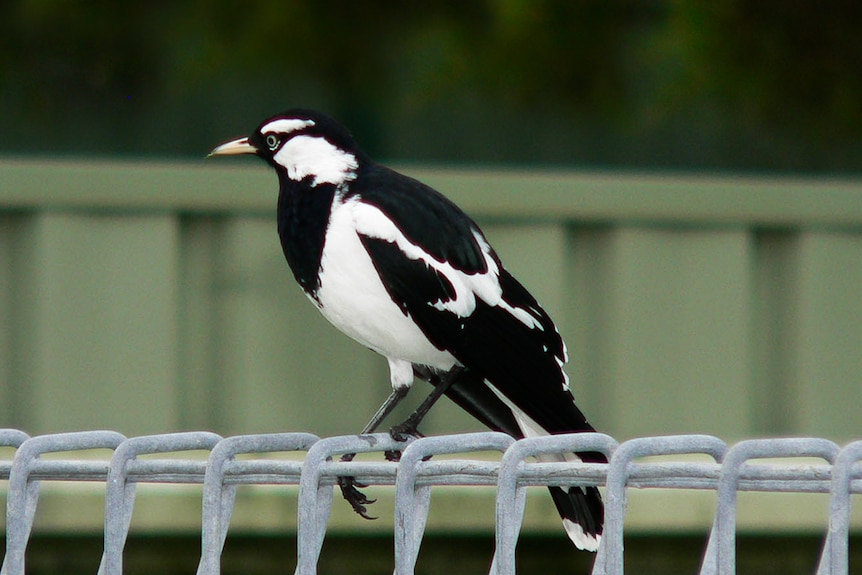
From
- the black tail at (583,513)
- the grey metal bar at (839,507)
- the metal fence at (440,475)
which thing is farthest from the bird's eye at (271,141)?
the grey metal bar at (839,507)

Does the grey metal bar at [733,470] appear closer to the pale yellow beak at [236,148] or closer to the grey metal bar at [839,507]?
the grey metal bar at [839,507]

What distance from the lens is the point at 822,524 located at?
357 cm

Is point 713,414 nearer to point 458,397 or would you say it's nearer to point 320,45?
point 458,397

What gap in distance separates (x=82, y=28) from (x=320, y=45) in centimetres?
85

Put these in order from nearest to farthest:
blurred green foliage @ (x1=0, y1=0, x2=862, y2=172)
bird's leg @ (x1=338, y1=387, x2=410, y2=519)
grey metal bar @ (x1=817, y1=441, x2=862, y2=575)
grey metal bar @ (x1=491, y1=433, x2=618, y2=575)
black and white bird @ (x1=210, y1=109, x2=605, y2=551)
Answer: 1. grey metal bar @ (x1=817, y1=441, x2=862, y2=575)
2. grey metal bar @ (x1=491, y1=433, x2=618, y2=575)
3. bird's leg @ (x1=338, y1=387, x2=410, y2=519)
4. black and white bird @ (x1=210, y1=109, x2=605, y2=551)
5. blurred green foliage @ (x1=0, y1=0, x2=862, y2=172)

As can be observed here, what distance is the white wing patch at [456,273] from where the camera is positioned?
2.21 m

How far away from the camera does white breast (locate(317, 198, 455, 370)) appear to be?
219cm

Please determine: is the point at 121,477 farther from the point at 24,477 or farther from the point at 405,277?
the point at 405,277

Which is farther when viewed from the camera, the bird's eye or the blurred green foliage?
the blurred green foliage

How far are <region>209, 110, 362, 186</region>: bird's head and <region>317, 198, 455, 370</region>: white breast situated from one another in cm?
6

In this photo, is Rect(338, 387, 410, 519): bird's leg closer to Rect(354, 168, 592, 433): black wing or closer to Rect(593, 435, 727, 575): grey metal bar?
Rect(354, 168, 592, 433): black wing

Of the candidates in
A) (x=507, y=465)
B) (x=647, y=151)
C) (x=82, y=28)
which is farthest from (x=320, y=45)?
(x=507, y=465)

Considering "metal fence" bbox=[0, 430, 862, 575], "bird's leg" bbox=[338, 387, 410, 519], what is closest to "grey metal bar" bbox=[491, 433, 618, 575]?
"metal fence" bbox=[0, 430, 862, 575]

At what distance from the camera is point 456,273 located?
7.49 feet
